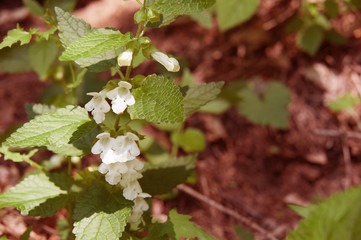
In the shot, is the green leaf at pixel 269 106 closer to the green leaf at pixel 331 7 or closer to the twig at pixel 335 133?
the twig at pixel 335 133

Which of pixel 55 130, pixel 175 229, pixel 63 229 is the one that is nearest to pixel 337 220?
pixel 175 229

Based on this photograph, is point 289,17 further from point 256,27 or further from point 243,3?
point 243,3

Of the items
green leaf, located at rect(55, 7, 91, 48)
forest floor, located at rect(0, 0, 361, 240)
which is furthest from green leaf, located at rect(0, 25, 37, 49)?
forest floor, located at rect(0, 0, 361, 240)

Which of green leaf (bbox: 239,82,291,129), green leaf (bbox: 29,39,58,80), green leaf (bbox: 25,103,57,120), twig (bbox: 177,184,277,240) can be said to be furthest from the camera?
green leaf (bbox: 239,82,291,129)

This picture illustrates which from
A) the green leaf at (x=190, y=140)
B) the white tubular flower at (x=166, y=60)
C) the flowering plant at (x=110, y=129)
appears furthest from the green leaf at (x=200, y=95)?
the green leaf at (x=190, y=140)

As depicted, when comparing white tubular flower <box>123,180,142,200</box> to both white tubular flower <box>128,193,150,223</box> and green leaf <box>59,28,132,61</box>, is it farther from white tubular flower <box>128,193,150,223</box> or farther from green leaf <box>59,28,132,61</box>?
green leaf <box>59,28,132,61</box>

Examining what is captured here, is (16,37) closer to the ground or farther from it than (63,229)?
farther from it

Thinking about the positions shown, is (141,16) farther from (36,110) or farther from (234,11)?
(234,11)
